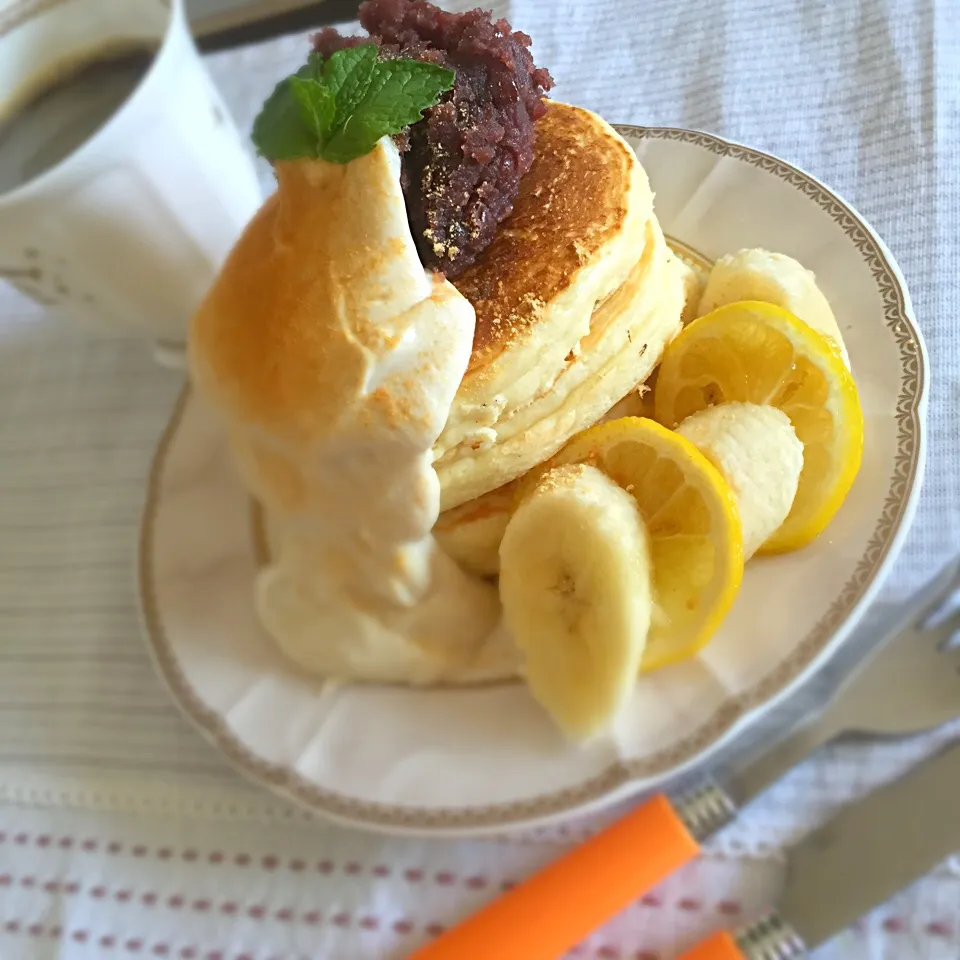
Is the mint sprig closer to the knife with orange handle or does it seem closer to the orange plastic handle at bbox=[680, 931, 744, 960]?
the knife with orange handle

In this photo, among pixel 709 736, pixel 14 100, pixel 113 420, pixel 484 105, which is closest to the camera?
pixel 709 736

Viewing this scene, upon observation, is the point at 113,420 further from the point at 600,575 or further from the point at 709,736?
the point at 709,736

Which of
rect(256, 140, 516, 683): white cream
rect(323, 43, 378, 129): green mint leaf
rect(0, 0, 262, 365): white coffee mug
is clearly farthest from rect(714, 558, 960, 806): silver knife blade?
rect(0, 0, 262, 365): white coffee mug

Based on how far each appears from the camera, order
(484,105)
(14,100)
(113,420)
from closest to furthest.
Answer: (484,105) → (14,100) → (113,420)

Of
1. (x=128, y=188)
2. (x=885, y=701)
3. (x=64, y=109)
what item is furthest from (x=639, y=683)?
(x=64, y=109)

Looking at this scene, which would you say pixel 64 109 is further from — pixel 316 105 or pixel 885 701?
pixel 885 701

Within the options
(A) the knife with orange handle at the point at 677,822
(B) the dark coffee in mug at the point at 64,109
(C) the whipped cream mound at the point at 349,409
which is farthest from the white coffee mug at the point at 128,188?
(A) the knife with orange handle at the point at 677,822

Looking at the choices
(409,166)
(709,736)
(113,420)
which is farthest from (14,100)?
(709,736)

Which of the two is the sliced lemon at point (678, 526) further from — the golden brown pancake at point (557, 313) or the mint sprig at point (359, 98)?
the mint sprig at point (359, 98)
